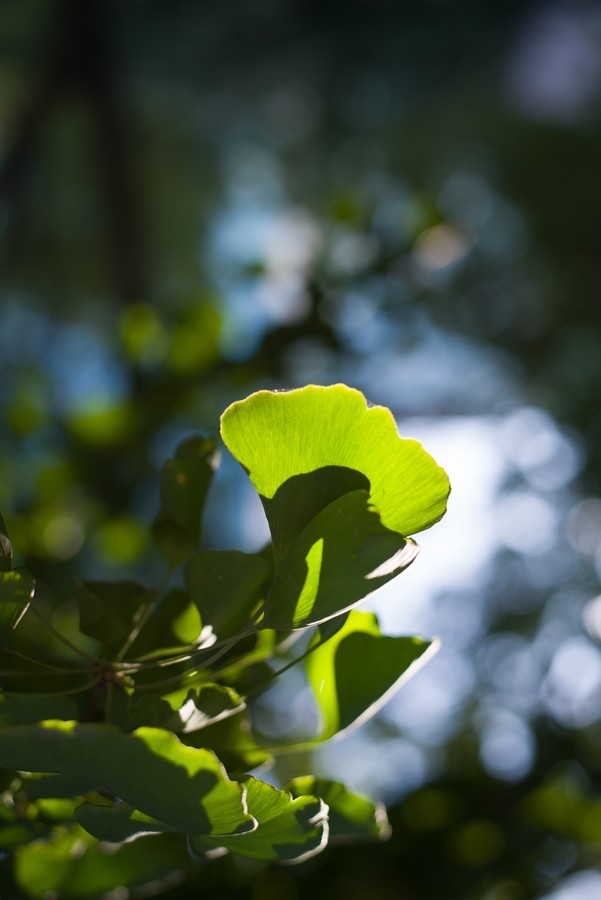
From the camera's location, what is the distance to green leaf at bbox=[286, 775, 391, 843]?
18 centimetres

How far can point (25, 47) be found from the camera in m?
1.46

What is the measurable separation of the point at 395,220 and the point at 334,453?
0.58m

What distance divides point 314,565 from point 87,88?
5.09 feet

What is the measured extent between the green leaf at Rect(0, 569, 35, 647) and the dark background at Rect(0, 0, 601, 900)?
54cm

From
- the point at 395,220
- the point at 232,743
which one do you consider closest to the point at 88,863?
the point at 232,743

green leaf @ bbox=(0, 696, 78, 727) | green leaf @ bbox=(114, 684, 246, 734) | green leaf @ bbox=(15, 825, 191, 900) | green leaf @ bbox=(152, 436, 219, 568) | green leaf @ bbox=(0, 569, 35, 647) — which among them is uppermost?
green leaf @ bbox=(152, 436, 219, 568)

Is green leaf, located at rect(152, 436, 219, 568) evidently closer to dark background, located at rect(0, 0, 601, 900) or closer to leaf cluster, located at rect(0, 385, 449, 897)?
leaf cluster, located at rect(0, 385, 449, 897)

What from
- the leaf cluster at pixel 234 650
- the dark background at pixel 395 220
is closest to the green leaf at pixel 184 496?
the leaf cluster at pixel 234 650

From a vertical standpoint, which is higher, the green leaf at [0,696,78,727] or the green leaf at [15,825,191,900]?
the green leaf at [0,696,78,727]

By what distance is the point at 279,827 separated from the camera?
153 mm

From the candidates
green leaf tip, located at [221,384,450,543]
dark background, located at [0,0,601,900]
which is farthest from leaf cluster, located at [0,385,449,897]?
dark background, located at [0,0,601,900]

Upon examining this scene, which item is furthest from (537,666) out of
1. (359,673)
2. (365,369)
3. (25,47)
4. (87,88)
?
(25,47)

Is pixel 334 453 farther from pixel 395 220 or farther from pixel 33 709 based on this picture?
pixel 395 220

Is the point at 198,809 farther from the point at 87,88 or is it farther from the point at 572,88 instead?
the point at 572,88
